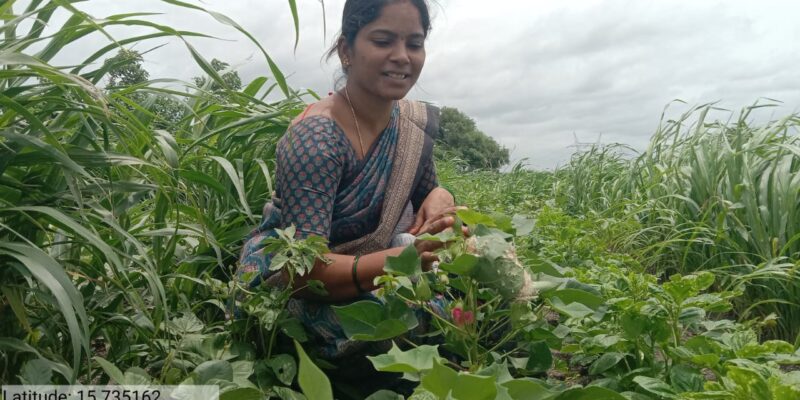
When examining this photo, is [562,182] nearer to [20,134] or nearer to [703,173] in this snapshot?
[703,173]

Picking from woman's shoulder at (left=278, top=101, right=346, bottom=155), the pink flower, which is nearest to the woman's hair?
woman's shoulder at (left=278, top=101, right=346, bottom=155)

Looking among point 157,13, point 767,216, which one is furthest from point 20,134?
point 767,216

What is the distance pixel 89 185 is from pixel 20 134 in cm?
20

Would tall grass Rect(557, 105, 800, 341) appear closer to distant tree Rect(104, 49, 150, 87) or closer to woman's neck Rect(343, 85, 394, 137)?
woman's neck Rect(343, 85, 394, 137)

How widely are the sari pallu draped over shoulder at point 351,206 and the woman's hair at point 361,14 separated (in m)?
0.28

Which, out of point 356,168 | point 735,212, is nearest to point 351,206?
point 356,168

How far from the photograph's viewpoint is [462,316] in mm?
1241

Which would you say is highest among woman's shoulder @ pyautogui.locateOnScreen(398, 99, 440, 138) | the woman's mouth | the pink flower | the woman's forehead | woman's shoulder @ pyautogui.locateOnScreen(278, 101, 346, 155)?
the woman's forehead

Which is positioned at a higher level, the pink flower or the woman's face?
the woman's face

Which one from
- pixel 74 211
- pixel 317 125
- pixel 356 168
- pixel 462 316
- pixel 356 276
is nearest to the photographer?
pixel 462 316

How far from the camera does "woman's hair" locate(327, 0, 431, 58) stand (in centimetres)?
190

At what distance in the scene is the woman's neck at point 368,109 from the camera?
1.99m

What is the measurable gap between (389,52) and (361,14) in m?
0.13

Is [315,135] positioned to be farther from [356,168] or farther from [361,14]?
[361,14]
